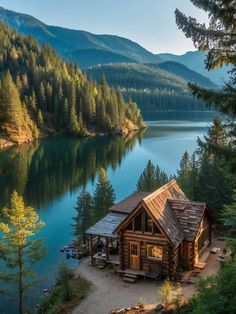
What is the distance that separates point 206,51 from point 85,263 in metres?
23.7

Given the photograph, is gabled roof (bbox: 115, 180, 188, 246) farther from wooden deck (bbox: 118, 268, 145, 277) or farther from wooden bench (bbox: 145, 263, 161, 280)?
wooden deck (bbox: 118, 268, 145, 277)

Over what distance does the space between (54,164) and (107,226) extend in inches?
2194

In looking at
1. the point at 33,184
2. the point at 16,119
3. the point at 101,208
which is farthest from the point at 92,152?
the point at 101,208

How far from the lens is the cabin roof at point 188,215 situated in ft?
94.9

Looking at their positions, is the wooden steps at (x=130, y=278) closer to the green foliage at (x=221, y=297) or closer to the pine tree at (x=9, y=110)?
the green foliage at (x=221, y=297)

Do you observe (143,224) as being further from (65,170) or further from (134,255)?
(65,170)

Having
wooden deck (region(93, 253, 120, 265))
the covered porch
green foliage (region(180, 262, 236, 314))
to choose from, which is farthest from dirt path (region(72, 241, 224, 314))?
green foliage (region(180, 262, 236, 314))

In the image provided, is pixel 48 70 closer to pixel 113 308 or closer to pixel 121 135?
pixel 121 135

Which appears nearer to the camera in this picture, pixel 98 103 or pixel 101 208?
pixel 101 208

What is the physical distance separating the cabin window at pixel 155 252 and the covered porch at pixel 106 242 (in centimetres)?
290

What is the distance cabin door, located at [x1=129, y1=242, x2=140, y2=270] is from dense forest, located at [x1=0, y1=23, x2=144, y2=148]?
289 feet

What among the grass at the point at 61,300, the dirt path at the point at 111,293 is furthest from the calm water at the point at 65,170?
the dirt path at the point at 111,293

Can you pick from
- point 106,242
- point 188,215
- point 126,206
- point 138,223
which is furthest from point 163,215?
point 126,206

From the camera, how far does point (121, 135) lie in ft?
447
